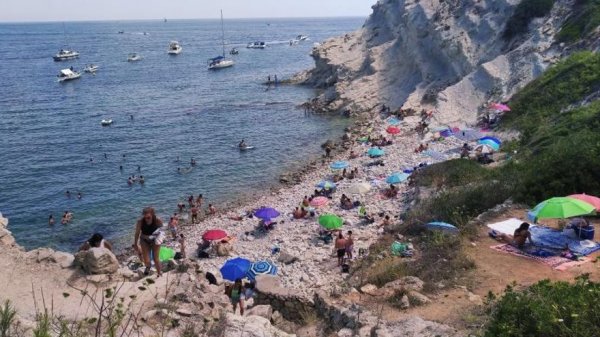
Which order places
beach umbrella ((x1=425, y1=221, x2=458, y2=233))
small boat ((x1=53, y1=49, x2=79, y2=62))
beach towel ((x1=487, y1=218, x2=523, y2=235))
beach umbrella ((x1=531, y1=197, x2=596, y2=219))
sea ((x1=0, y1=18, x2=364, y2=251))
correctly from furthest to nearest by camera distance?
small boat ((x1=53, y1=49, x2=79, y2=62))
sea ((x1=0, y1=18, x2=364, y2=251))
beach umbrella ((x1=425, y1=221, x2=458, y2=233))
beach towel ((x1=487, y1=218, x2=523, y2=235))
beach umbrella ((x1=531, y1=197, x2=596, y2=219))

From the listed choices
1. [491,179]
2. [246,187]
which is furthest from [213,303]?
[246,187]

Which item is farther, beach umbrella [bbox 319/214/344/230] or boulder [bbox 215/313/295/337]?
beach umbrella [bbox 319/214/344/230]

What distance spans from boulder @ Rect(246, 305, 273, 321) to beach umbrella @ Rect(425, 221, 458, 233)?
6.98 m

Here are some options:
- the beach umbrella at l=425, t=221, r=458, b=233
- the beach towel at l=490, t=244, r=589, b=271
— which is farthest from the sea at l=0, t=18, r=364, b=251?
the beach towel at l=490, t=244, r=589, b=271

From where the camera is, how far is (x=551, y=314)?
8.48 m

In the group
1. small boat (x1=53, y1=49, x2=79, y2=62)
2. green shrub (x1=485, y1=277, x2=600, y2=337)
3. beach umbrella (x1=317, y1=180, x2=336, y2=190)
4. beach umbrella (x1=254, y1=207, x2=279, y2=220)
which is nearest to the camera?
green shrub (x1=485, y1=277, x2=600, y2=337)

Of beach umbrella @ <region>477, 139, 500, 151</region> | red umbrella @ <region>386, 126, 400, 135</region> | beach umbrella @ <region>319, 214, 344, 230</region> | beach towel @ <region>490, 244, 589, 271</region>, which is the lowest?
beach umbrella @ <region>319, 214, 344, 230</region>

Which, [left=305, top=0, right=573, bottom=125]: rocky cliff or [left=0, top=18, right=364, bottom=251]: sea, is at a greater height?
[left=305, top=0, right=573, bottom=125]: rocky cliff

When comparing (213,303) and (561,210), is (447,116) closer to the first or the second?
(561,210)

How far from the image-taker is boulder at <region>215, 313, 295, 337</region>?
9766mm

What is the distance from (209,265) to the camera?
23.6 metres

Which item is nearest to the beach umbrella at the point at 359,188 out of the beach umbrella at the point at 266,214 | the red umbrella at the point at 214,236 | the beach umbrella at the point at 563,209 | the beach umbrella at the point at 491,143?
the beach umbrella at the point at 266,214

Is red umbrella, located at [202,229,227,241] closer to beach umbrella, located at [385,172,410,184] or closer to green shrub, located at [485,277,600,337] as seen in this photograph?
beach umbrella, located at [385,172,410,184]

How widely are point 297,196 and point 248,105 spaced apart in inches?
1262
